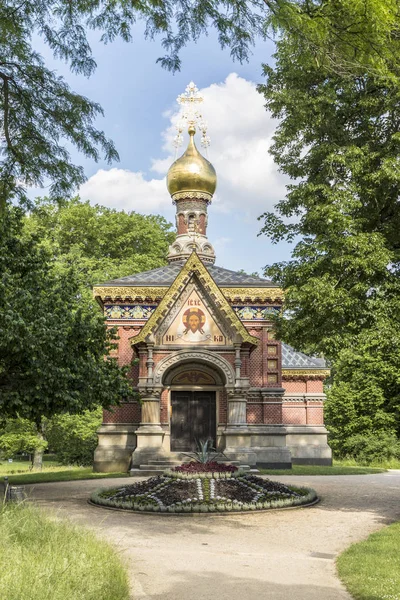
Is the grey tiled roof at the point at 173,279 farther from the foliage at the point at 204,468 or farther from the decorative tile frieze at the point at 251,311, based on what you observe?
the foliage at the point at 204,468

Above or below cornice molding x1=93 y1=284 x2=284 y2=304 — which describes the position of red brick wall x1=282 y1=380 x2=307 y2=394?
below

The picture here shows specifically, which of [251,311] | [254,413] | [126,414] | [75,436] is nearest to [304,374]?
[254,413]

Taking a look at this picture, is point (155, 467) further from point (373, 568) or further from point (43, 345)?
point (373, 568)

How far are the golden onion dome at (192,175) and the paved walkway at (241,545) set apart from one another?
1816cm

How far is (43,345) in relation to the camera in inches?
531

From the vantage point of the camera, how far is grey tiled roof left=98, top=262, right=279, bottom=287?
81.7 feet

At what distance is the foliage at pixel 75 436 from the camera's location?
30.5 metres

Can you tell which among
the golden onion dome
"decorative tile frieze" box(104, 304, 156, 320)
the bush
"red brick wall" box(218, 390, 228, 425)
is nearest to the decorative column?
"red brick wall" box(218, 390, 228, 425)

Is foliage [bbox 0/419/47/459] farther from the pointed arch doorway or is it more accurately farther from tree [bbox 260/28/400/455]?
tree [bbox 260/28/400/455]

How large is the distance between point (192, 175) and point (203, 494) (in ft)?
65.9

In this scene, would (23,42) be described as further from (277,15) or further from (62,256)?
(62,256)

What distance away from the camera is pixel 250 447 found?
75.0 ft

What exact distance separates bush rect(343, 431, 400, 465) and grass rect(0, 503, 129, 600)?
2394 centimetres

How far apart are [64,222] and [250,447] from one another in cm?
2079
